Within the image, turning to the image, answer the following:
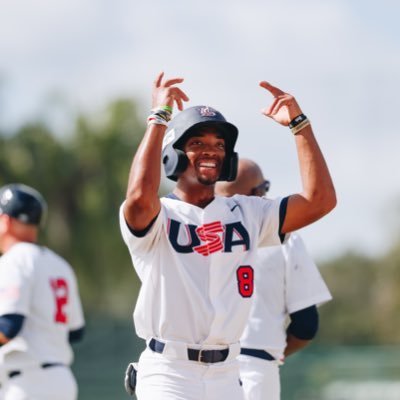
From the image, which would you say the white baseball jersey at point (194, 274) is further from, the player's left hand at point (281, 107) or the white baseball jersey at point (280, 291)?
the white baseball jersey at point (280, 291)

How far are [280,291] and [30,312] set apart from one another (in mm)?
2193

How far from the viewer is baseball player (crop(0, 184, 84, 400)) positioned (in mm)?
9203

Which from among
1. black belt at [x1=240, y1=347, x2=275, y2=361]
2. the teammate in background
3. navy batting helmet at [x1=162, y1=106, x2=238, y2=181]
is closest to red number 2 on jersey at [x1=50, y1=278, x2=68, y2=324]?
the teammate in background

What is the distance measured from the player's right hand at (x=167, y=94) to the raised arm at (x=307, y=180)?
1.82ft

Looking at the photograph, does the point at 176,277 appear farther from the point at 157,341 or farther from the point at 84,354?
the point at 84,354

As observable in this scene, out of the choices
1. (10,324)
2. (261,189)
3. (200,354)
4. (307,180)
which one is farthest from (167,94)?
(10,324)

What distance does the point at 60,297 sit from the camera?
957 centimetres

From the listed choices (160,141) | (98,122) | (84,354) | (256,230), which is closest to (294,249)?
(256,230)

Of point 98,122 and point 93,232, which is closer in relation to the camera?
point 93,232

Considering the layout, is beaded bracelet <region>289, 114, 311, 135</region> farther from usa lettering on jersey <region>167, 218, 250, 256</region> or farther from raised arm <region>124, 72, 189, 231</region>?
raised arm <region>124, 72, 189, 231</region>

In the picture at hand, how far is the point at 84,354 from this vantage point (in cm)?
2752

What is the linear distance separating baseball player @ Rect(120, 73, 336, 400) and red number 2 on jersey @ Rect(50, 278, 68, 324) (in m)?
3.00

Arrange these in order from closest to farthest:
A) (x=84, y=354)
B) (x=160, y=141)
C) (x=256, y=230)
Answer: (x=160, y=141) < (x=256, y=230) < (x=84, y=354)

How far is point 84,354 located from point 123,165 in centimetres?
1692
